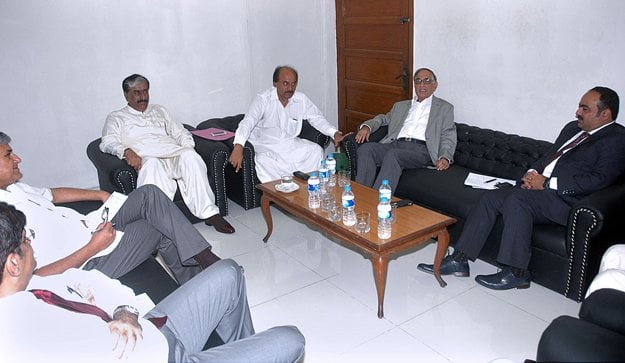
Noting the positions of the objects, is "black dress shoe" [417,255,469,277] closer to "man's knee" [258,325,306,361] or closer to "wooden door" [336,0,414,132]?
"man's knee" [258,325,306,361]

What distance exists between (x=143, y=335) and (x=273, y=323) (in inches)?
51.5

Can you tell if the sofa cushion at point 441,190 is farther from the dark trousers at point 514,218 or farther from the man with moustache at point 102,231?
the man with moustache at point 102,231

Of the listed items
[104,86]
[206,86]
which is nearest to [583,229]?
[206,86]

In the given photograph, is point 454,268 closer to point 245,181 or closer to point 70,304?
point 245,181

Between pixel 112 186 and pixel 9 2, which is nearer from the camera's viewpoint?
pixel 112 186

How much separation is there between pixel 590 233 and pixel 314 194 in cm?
167

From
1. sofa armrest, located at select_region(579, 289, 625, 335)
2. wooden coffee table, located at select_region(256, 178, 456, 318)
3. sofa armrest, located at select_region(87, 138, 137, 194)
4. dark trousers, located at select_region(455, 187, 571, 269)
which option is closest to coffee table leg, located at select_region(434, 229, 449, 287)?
wooden coffee table, located at select_region(256, 178, 456, 318)

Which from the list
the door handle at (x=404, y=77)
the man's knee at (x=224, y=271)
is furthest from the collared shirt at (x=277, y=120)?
the man's knee at (x=224, y=271)

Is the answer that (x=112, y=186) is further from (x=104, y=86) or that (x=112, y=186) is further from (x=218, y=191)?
(x=104, y=86)

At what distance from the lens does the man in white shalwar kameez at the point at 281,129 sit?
179 inches

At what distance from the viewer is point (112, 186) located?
395 centimetres

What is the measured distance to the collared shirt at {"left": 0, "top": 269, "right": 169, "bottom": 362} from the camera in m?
1.38

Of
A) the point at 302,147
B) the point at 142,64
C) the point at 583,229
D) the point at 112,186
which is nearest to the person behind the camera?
the point at 583,229

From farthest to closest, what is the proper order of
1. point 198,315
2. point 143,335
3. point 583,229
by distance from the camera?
1. point 583,229
2. point 198,315
3. point 143,335
